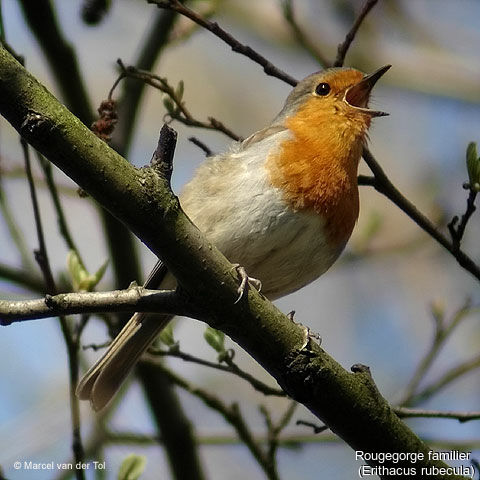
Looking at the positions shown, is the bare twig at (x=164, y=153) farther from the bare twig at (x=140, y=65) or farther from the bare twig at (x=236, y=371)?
the bare twig at (x=140, y=65)

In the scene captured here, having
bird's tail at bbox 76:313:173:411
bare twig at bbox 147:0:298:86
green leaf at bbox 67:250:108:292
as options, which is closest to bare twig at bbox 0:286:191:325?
green leaf at bbox 67:250:108:292

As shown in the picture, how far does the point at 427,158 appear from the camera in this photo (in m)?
9.03

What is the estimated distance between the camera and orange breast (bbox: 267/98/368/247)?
3955mm

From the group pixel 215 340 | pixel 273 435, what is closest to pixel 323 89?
pixel 215 340

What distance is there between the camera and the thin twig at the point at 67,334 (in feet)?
11.4

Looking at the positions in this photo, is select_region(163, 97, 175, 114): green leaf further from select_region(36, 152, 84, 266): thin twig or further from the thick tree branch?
the thick tree branch

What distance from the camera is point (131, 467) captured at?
12.0 feet

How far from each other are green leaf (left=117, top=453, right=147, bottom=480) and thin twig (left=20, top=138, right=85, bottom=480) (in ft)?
0.65

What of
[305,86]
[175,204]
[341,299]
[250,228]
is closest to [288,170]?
[250,228]

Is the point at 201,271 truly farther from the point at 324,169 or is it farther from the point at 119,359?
the point at 119,359

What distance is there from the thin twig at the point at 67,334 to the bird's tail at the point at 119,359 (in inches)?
20.8

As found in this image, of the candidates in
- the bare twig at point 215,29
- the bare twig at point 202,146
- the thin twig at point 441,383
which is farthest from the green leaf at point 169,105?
the thin twig at point 441,383

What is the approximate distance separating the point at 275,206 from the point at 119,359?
1.13m

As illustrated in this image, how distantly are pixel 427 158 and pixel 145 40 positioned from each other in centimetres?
459
